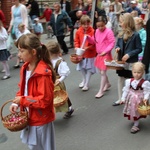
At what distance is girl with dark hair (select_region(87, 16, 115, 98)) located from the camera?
18.1ft

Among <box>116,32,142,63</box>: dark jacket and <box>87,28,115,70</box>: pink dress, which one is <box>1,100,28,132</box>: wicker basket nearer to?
<box>116,32,142,63</box>: dark jacket

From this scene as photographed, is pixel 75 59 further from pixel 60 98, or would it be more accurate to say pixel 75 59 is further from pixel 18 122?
pixel 18 122

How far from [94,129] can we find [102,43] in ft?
5.87

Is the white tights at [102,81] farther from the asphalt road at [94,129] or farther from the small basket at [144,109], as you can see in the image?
the small basket at [144,109]

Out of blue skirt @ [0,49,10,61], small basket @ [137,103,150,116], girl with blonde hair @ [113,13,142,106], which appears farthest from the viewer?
blue skirt @ [0,49,10,61]

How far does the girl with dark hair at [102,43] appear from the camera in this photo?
18.1 ft

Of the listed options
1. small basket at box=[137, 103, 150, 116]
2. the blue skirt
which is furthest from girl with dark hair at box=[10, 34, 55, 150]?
the blue skirt

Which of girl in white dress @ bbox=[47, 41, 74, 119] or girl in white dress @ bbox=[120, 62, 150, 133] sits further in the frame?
girl in white dress @ bbox=[47, 41, 74, 119]

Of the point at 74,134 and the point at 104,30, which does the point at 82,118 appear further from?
the point at 104,30

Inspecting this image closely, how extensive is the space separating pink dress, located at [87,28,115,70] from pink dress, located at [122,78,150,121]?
137cm

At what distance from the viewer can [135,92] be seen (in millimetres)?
4230

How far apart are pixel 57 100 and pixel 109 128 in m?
0.91

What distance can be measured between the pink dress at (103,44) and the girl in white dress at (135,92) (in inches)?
53.3

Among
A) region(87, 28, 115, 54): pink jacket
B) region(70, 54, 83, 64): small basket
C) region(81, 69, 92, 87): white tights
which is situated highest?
region(87, 28, 115, 54): pink jacket
